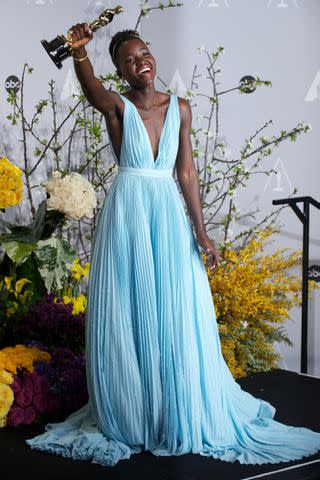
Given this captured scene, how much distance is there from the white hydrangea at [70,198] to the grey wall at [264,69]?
1411 millimetres

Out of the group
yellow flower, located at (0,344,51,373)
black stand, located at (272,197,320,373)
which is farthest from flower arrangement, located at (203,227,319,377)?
yellow flower, located at (0,344,51,373)

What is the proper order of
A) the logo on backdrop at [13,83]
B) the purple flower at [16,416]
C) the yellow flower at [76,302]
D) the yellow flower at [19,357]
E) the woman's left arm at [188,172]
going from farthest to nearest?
the logo on backdrop at [13,83], the yellow flower at [76,302], the yellow flower at [19,357], the purple flower at [16,416], the woman's left arm at [188,172]

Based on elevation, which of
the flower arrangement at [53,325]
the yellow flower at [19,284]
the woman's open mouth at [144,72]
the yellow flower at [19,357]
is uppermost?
the woman's open mouth at [144,72]

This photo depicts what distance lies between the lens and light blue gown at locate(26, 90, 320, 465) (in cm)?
298

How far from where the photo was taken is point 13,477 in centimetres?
278

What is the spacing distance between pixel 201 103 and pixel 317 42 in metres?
0.82

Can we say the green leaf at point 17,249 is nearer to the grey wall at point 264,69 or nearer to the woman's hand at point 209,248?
the woman's hand at point 209,248

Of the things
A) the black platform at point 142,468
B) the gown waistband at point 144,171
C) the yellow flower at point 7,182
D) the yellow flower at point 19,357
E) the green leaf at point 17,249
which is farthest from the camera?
the green leaf at point 17,249

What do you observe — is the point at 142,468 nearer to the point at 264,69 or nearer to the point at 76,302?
the point at 76,302

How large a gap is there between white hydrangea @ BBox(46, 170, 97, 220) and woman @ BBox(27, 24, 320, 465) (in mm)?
576

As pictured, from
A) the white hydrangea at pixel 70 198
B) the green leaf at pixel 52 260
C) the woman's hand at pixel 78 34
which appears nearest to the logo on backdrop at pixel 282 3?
the white hydrangea at pixel 70 198

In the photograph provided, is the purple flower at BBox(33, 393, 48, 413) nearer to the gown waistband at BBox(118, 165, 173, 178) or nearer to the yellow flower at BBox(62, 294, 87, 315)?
the yellow flower at BBox(62, 294, 87, 315)

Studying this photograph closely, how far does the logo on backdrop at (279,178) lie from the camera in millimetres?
5152

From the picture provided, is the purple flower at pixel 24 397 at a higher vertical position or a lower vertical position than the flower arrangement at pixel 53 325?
lower
